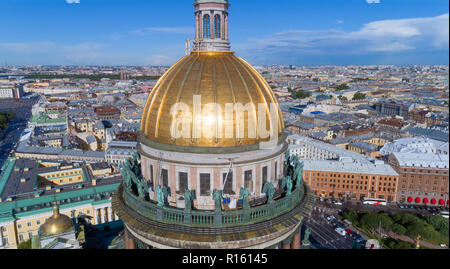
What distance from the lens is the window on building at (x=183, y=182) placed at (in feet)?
68.9

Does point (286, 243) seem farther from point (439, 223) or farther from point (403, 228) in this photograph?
point (439, 223)

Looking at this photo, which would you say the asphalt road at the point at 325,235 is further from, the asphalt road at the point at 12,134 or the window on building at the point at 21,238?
the asphalt road at the point at 12,134

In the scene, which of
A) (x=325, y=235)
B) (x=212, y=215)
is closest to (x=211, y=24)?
(x=212, y=215)

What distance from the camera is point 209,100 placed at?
67.2 feet

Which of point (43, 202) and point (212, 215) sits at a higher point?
point (212, 215)

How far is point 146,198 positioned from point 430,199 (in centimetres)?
8146

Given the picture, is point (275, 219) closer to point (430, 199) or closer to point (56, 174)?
point (56, 174)

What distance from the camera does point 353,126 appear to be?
12950cm

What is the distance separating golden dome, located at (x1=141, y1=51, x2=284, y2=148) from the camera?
2030 centimetres

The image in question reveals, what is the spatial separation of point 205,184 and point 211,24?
10.8 m

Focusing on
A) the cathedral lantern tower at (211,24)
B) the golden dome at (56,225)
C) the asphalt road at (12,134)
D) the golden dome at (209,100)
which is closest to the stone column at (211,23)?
the cathedral lantern tower at (211,24)

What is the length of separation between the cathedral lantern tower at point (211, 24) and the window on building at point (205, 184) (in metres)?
8.77
